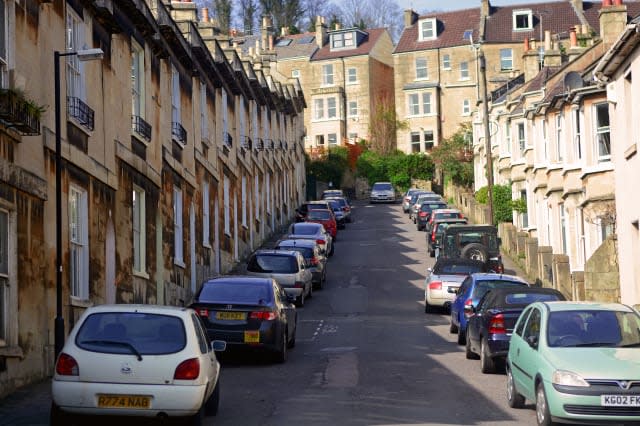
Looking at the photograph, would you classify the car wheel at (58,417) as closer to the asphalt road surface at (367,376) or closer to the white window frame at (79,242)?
the asphalt road surface at (367,376)

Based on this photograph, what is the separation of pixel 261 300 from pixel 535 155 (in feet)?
89.7

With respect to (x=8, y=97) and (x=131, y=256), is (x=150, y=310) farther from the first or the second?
(x=131, y=256)

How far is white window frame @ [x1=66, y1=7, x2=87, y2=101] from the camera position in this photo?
68.4 ft

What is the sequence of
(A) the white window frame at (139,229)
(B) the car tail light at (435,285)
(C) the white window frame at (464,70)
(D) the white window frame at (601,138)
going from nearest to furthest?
(A) the white window frame at (139,229)
(B) the car tail light at (435,285)
(D) the white window frame at (601,138)
(C) the white window frame at (464,70)

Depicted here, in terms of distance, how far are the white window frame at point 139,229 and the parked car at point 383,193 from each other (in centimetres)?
5325

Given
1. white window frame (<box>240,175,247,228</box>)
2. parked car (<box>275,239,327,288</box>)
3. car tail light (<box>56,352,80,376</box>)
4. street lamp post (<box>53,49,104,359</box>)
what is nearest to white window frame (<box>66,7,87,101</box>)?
street lamp post (<box>53,49,104,359</box>)

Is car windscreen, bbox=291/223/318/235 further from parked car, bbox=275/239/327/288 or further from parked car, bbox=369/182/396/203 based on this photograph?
parked car, bbox=369/182/396/203

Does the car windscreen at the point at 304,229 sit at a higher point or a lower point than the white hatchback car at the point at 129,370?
higher

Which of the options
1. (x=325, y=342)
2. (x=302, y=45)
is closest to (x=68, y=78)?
(x=325, y=342)

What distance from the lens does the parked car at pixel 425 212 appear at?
5931 cm

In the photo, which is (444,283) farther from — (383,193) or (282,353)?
(383,193)

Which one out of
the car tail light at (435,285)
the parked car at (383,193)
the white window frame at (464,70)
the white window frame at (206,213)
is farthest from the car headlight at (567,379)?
the white window frame at (464,70)

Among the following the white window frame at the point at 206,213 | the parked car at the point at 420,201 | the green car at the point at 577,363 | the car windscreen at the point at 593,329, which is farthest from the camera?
the parked car at the point at 420,201

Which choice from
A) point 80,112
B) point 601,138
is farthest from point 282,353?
point 601,138
